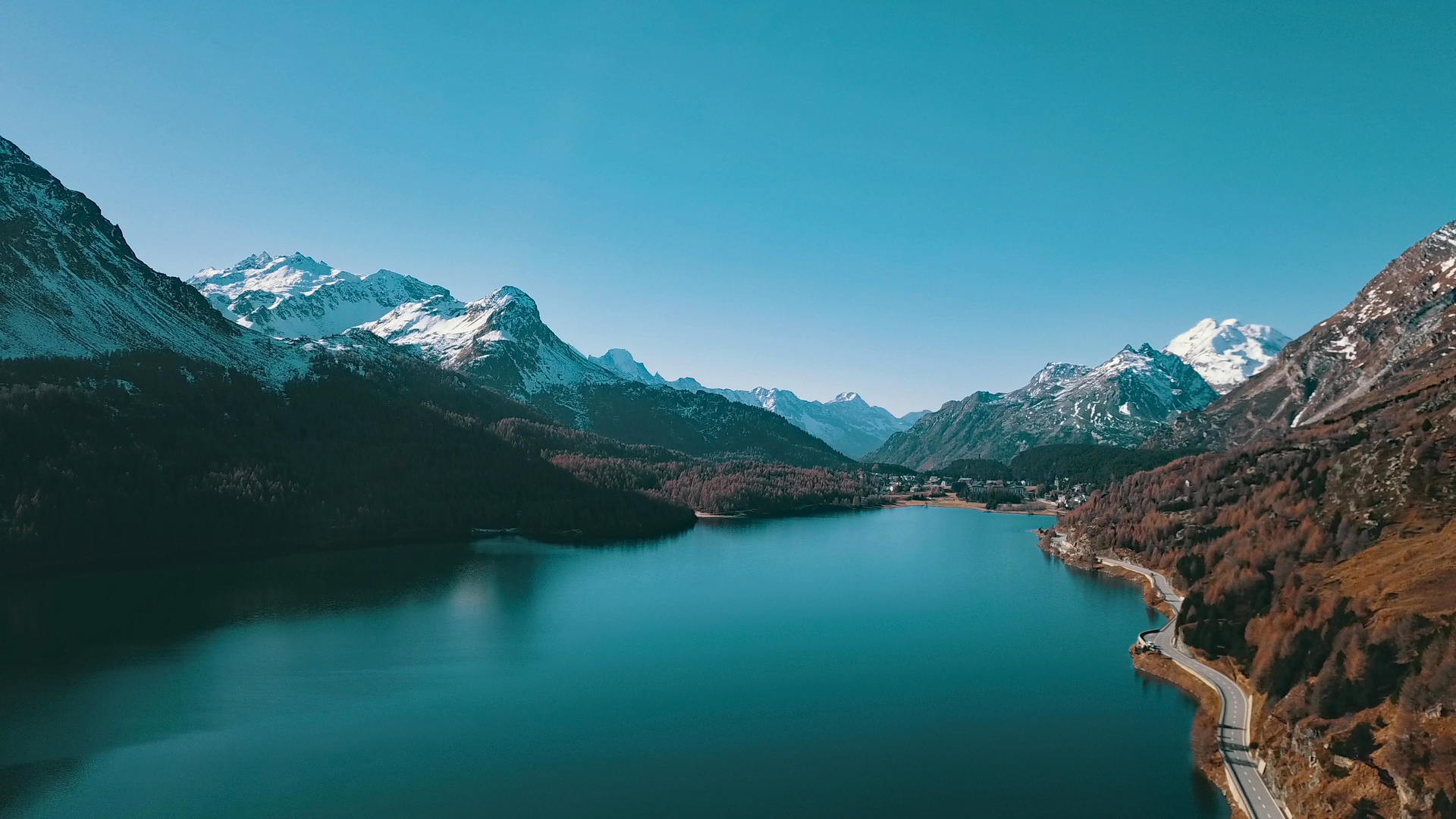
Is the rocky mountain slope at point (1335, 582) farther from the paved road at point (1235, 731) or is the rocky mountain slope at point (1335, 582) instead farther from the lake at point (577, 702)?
the lake at point (577, 702)

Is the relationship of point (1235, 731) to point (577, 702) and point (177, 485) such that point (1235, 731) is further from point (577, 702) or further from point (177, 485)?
point (177, 485)

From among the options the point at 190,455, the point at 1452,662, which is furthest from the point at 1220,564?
the point at 190,455

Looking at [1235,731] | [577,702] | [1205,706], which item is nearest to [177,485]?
[577,702]

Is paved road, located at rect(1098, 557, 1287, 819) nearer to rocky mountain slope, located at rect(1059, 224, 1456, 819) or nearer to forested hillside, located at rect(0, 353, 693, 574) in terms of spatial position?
rocky mountain slope, located at rect(1059, 224, 1456, 819)

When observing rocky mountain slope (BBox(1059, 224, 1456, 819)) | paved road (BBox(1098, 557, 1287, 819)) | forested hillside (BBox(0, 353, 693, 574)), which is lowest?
paved road (BBox(1098, 557, 1287, 819))

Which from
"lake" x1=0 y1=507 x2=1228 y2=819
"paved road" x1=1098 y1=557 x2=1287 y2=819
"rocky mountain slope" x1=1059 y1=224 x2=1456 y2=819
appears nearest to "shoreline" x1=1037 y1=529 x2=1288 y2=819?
"paved road" x1=1098 y1=557 x2=1287 y2=819

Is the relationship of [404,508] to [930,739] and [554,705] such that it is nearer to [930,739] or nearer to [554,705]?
[554,705]
